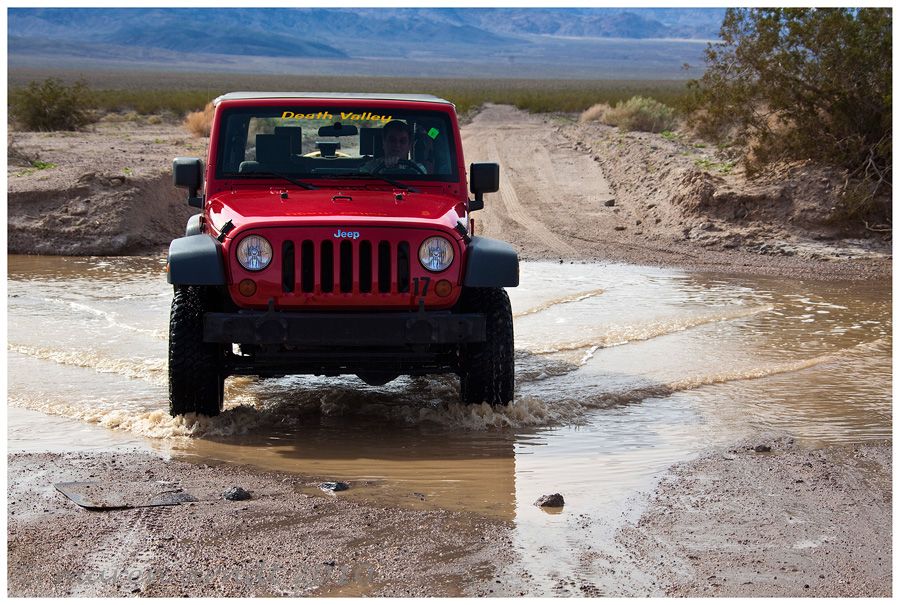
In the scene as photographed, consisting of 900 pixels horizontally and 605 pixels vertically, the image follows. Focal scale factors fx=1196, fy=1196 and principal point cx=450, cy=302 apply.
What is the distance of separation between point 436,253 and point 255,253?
3.10 feet

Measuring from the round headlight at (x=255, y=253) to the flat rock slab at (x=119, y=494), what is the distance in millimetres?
1287

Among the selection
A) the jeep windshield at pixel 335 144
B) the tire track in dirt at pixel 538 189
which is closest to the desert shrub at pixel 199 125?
the tire track in dirt at pixel 538 189

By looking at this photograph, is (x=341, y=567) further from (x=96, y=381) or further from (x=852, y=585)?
(x=96, y=381)

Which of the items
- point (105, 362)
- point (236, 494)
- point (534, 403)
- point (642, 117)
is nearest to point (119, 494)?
point (236, 494)

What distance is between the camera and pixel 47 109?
29094mm

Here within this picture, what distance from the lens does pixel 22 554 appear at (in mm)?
4555

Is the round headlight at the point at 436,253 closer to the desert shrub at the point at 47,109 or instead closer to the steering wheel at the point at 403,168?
the steering wheel at the point at 403,168

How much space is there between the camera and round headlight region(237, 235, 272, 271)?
6195 mm

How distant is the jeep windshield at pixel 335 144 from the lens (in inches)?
288

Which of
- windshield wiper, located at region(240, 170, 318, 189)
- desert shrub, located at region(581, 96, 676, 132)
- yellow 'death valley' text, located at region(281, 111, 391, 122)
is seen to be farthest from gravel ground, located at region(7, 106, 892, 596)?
desert shrub, located at region(581, 96, 676, 132)

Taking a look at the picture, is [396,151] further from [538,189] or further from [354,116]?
[538,189]

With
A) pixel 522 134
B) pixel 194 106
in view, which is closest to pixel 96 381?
pixel 522 134

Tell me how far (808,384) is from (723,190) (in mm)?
8222

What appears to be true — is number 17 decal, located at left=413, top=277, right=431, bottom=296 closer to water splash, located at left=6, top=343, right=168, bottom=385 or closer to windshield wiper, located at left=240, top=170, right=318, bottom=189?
windshield wiper, located at left=240, top=170, right=318, bottom=189
